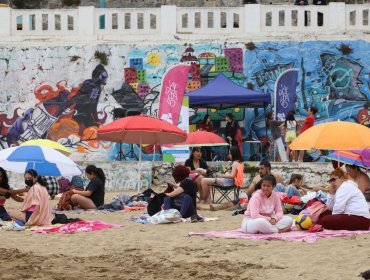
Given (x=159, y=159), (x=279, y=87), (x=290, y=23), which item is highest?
(x=290, y=23)

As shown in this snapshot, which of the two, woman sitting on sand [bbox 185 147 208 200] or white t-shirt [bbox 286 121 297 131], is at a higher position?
white t-shirt [bbox 286 121 297 131]

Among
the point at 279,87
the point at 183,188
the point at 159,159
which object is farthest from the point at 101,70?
the point at 183,188

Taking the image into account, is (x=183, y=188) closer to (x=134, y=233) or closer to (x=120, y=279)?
(x=134, y=233)

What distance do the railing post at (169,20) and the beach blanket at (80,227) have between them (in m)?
11.1

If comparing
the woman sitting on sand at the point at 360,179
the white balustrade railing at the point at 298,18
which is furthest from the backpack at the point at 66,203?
the white balustrade railing at the point at 298,18

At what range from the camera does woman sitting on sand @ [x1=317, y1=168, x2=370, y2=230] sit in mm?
12984

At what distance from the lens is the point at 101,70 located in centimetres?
2498

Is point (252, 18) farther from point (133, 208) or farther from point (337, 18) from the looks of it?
point (133, 208)

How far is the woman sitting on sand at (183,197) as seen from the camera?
49.8 ft

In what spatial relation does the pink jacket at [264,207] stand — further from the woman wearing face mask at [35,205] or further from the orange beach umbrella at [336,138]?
the woman wearing face mask at [35,205]

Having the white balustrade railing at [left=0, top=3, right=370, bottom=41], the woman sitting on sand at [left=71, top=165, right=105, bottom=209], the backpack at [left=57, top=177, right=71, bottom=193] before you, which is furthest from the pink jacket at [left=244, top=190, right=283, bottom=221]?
the white balustrade railing at [left=0, top=3, right=370, bottom=41]

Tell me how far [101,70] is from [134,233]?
1173 centimetres

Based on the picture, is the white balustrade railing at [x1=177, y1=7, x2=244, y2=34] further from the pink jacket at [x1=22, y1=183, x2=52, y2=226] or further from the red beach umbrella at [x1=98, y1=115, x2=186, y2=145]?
the pink jacket at [x1=22, y1=183, x2=52, y2=226]

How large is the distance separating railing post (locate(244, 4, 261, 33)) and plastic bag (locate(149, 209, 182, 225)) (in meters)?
11.0
